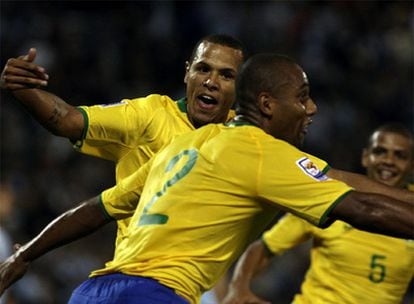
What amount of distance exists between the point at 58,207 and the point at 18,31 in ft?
9.19

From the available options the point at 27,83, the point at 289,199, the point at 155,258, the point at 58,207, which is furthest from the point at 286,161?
the point at 58,207

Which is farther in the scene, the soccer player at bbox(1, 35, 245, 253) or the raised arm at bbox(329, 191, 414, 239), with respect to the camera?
the soccer player at bbox(1, 35, 245, 253)

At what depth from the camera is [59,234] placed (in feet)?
16.5

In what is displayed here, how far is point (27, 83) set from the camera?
17.2ft

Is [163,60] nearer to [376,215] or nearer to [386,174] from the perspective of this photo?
[386,174]

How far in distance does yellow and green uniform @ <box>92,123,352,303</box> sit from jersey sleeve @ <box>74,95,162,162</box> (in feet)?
3.81

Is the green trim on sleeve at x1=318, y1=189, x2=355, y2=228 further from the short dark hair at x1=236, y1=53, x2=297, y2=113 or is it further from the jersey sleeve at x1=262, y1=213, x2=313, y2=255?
the jersey sleeve at x1=262, y1=213, x2=313, y2=255

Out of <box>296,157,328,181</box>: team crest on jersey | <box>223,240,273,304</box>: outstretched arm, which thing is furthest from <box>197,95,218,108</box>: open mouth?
<box>223,240,273,304</box>: outstretched arm

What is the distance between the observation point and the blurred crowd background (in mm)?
11984

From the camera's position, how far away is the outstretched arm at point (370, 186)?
4863mm

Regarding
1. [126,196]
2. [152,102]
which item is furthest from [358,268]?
[126,196]

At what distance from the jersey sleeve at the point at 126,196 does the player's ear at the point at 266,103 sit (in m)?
0.65

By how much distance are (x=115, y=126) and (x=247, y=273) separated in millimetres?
2034

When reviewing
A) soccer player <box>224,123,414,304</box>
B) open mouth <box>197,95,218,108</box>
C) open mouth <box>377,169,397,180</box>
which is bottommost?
soccer player <box>224,123,414,304</box>
